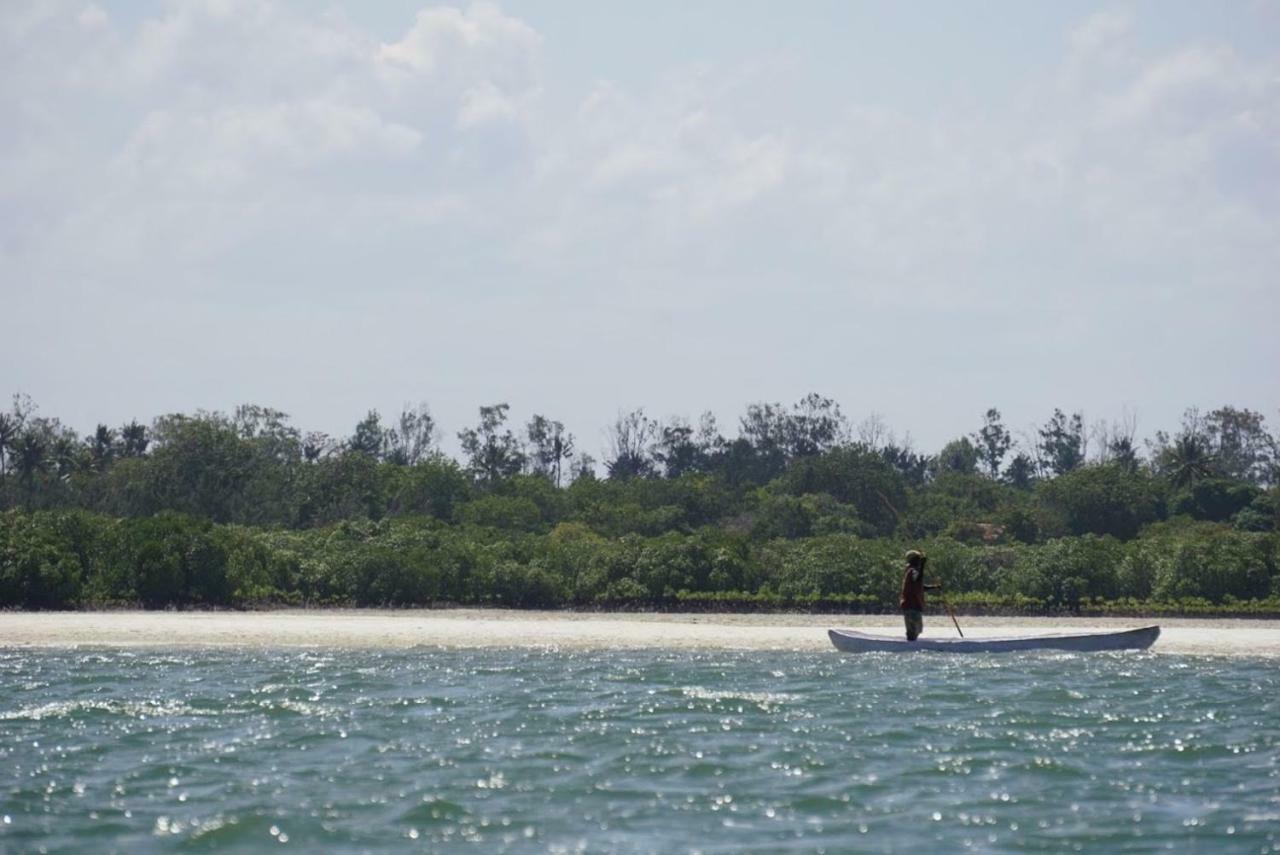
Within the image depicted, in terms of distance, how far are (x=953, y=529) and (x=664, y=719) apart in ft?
167

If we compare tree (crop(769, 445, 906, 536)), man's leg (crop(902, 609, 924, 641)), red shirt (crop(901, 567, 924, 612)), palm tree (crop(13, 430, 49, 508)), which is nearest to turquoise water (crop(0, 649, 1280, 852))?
man's leg (crop(902, 609, 924, 641))

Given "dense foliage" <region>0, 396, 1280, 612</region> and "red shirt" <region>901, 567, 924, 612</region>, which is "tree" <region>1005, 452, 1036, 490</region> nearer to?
"dense foliage" <region>0, 396, 1280, 612</region>

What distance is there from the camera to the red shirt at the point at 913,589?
29.4 meters

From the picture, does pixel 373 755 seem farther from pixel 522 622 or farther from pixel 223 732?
pixel 522 622

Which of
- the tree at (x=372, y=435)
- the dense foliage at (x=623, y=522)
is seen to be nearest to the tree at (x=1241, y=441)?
the dense foliage at (x=623, y=522)

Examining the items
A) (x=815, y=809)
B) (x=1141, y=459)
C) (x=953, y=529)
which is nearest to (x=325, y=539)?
(x=953, y=529)

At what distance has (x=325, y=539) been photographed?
54.7m

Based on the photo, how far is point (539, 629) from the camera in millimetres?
37531

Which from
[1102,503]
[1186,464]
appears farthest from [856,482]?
[1186,464]

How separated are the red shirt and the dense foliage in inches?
588

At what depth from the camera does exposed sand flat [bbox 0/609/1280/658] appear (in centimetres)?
3447

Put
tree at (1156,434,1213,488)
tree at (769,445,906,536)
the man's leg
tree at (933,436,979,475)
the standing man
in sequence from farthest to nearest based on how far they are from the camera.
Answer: tree at (933,436,979,475)
tree at (1156,434,1213,488)
tree at (769,445,906,536)
the man's leg
the standing man

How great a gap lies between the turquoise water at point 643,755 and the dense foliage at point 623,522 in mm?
15075

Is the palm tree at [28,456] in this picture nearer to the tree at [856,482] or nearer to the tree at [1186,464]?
the tree at [856,482]
